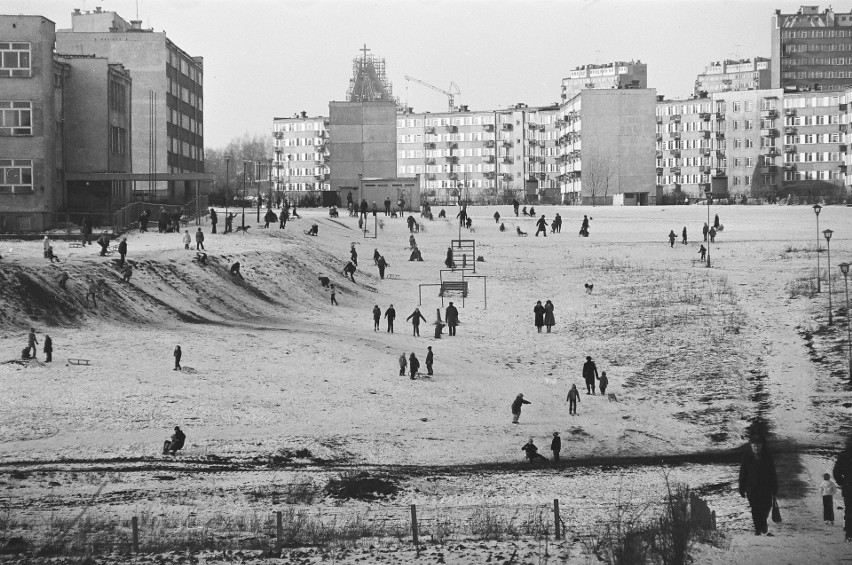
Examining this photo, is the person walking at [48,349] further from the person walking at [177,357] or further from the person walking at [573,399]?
the person walking at [573,399]

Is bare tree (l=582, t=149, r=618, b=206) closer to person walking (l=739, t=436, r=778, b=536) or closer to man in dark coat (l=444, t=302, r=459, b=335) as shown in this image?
man in dark coat (l=444, t=302, r=459, b=335)

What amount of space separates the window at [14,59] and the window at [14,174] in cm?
447

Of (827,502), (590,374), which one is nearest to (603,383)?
(590,374)

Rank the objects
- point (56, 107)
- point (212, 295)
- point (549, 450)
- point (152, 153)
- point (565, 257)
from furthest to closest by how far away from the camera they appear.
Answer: point (152, 153) < point (565, 257) < point (56, 107) < point (212, 295) < point (549, 450)

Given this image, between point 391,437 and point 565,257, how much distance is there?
43.0 m

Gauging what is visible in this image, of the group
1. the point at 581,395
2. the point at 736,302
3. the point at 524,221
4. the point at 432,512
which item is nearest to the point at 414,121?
the point at 524,221

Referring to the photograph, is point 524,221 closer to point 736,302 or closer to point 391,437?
point 736,302

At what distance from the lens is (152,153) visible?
9056 cm

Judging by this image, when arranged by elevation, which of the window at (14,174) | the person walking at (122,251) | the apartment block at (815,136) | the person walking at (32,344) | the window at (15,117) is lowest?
the person walking at (32,344)

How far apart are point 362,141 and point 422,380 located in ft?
262

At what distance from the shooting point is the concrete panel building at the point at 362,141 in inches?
4439

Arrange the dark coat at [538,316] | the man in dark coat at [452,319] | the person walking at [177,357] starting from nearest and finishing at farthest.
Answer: the person walking at [177,357], the man in dark coat at [452,319], the dark coat at [538,316]

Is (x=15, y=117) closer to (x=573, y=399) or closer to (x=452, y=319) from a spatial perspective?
(x=452, y=319)

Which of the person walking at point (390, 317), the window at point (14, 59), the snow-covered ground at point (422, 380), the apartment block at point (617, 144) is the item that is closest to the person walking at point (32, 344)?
the snow-covered ground at point (422, 380)
